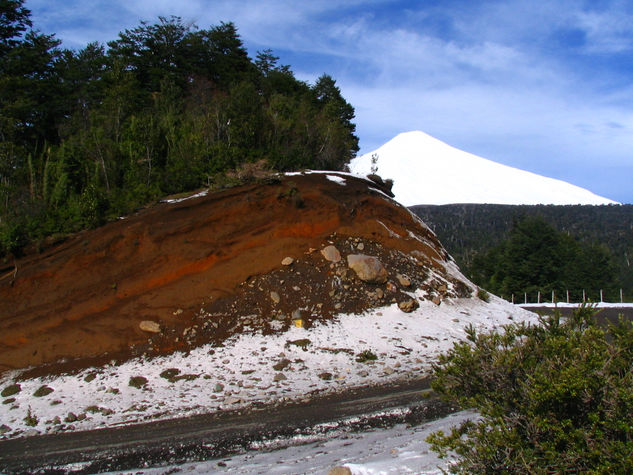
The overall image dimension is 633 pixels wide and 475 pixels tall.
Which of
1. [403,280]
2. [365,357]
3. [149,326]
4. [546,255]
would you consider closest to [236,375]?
[149,326]

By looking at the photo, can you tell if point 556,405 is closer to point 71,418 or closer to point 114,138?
point 71,418

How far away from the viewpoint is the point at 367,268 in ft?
38.2

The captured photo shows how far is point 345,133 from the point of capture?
61.7 feet

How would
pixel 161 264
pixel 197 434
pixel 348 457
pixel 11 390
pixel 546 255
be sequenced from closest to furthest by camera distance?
pixel 348 457, pixel 197 434, pixel 11 390, pixel 161 264, pixel 546 255

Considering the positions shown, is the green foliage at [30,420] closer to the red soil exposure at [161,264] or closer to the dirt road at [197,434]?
the dirt road at [197,434]

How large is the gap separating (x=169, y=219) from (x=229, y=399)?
17.7ft

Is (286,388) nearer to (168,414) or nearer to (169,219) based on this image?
(168,414)

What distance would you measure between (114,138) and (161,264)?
5701 mm

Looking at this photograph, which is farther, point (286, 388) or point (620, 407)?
point (286, 388)

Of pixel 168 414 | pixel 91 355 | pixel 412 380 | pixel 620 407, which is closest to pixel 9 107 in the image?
pixel 91 355

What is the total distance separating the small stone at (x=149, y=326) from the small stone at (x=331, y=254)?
424cm

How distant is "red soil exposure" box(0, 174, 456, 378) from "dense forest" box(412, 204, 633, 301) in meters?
15.2

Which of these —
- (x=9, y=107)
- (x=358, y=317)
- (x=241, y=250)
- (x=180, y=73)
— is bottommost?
(x=358, y=317)

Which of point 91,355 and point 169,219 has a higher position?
point 169,219
